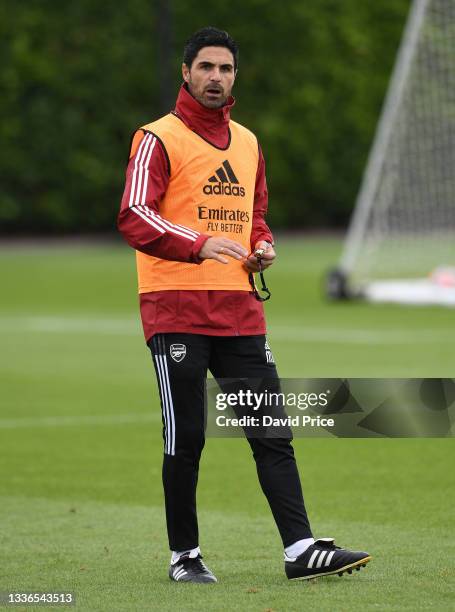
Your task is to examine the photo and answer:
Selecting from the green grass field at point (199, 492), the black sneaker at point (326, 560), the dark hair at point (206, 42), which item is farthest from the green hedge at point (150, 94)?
the black sneaker at point (326, 560)

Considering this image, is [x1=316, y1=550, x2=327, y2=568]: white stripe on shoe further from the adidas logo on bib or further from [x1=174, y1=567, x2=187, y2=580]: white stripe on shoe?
the adidas logo on bib

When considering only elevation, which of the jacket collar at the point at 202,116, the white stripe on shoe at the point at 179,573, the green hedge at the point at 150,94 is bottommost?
the white stripe on shoe at the point at 179,573

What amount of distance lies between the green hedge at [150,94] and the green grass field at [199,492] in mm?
40137

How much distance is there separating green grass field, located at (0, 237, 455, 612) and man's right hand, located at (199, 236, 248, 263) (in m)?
1.36

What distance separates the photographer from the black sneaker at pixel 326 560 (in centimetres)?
682

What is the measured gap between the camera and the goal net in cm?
2736

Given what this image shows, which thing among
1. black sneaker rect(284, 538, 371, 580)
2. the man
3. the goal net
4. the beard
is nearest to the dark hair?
the man

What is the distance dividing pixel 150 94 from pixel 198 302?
57063mm

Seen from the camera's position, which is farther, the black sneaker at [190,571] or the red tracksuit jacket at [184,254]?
the black sneaker at [190,571]

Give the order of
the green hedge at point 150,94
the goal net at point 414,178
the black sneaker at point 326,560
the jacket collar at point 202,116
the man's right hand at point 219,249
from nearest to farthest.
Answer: the man's right hand at point 219,249, the black sneaker at point 326,560, the jacket collar at point 202,116, the goal net at point 414,178, the green hedge at point 150,94

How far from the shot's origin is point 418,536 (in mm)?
8195

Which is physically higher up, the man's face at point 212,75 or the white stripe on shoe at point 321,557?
the man's face at point 212,75

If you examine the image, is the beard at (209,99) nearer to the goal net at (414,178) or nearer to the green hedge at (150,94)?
the goal net at (414,178)

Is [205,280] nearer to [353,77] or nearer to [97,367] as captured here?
[97,367]
